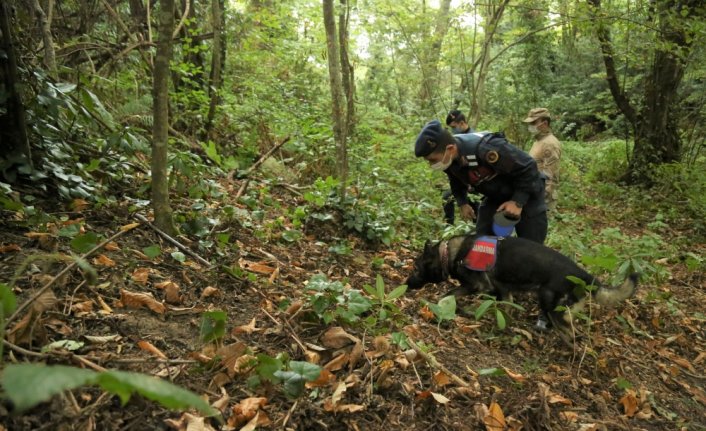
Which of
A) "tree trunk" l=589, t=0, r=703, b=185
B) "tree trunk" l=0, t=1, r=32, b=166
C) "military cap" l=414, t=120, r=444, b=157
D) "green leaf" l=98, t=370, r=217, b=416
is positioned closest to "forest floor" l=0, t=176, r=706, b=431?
"tree trunk" l=0, t=1, r=32, b=166

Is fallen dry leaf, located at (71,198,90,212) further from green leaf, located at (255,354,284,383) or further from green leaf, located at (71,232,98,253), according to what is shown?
green leaf, located at (255,354,284,383)

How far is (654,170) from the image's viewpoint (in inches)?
409

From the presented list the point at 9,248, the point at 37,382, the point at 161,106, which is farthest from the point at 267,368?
the point at 161,106

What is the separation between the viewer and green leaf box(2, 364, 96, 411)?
2.23 ft

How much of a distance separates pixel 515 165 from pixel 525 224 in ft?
2.58

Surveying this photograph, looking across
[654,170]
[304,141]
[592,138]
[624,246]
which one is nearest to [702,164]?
[654,170]

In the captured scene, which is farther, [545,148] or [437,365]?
[545,148]

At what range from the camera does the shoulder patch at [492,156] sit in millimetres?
3879

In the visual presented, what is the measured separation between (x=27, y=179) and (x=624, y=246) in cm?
726

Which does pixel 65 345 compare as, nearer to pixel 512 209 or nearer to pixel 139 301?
pixel 139 301

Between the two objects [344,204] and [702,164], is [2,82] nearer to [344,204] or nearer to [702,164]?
[344,204]

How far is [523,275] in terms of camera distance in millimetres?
3865

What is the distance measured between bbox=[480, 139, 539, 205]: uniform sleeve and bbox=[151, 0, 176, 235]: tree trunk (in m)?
2.72

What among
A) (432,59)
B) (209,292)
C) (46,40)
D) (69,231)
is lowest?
(209,292)
